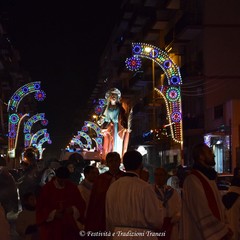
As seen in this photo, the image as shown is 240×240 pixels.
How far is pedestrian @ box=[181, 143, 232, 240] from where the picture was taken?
5.96m

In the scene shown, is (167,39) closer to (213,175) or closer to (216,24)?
(216,24)

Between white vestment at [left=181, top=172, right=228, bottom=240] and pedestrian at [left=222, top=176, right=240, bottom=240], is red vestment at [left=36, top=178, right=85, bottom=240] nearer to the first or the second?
white vestment at [left=181, top=172, right=228, bottom=240]

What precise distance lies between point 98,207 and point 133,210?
1673 millimetres

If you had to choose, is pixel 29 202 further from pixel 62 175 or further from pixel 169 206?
pixel 169 206

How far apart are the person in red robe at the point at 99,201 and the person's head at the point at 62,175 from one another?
51 cm

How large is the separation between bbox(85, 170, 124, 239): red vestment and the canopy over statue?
25.4 ft

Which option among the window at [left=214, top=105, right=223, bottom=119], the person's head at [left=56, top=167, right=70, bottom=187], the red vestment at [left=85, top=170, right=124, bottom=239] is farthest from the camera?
the window at [left=214, top=105, right=223, bottom=119]

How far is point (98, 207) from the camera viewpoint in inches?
287

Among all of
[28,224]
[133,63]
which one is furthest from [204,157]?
[133,63]

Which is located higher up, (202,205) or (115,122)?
(115,122)

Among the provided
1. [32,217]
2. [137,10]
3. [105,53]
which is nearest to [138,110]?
[137,10]

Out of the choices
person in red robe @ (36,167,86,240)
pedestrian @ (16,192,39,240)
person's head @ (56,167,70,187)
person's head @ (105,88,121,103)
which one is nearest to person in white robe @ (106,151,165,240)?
person in red robe @ (36,167,86,240)

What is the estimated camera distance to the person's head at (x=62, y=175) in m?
7.81

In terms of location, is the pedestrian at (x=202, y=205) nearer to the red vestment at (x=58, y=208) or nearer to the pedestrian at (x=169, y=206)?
the pedestrian at (x=169, y=206)
